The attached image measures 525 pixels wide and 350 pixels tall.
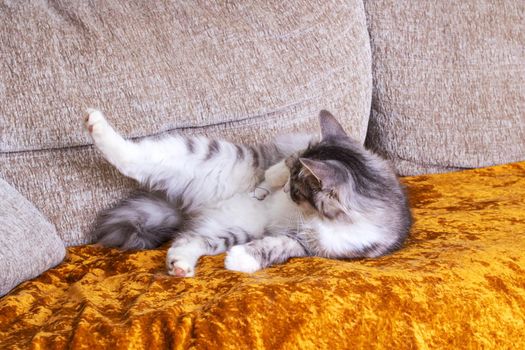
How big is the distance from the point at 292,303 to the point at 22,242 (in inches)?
24.8

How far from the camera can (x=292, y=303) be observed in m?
1.22

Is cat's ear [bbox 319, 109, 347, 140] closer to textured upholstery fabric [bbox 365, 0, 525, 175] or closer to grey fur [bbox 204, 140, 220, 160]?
grey fur [bbox 204, 140, 220, 160]

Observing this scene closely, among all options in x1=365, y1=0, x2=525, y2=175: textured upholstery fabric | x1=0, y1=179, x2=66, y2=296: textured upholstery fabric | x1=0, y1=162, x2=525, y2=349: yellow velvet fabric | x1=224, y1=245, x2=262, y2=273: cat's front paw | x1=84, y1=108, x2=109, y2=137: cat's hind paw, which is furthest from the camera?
x1=365, y1=0, x2=525, y2=175: textured upholstery fabric

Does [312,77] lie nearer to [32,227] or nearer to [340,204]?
[340,204]

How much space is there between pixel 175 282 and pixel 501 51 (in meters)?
1.52

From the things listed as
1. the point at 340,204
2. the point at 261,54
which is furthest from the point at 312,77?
the point at 340,204

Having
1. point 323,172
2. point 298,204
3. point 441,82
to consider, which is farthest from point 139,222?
point 441,82

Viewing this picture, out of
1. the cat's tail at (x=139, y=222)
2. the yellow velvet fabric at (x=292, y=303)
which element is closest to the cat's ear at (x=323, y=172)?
the yellow velvet fabric at (x=292, y=303)

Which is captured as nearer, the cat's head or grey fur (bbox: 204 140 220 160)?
the cat's head

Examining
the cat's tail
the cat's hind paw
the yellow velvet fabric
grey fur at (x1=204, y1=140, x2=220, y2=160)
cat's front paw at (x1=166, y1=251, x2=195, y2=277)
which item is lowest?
the yellow velvet fabric

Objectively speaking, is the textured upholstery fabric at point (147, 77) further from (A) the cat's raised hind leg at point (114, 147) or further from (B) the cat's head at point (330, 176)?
(B) the cat's head at point (330, 176)

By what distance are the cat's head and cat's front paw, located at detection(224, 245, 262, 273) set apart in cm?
22

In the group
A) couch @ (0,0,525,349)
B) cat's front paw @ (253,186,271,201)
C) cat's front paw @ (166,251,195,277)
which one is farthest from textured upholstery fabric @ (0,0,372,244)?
cat's front paw @ (166,251,195,277)

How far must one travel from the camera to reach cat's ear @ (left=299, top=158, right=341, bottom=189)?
145 cm
